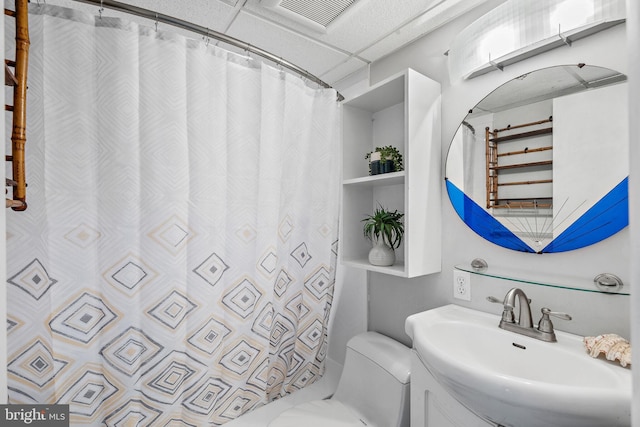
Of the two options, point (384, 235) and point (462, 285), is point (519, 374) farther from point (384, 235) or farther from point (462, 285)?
point (384, 235)

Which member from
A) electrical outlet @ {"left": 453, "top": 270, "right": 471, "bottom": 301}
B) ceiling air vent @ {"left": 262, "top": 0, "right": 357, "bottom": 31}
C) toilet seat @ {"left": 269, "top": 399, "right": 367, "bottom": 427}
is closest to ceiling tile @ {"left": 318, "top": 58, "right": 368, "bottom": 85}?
ceiling air vent @ {"left": 262, "top": 0, "right": 357, "bottom": 31}

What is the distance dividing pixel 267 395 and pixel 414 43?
77.7 inches

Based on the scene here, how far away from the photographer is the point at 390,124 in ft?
5.46

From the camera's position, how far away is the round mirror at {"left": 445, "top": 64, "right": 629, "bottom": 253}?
0.94 m

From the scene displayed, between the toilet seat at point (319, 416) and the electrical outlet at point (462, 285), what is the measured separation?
29.2 inches

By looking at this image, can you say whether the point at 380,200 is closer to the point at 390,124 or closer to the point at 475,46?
the point at 390,124

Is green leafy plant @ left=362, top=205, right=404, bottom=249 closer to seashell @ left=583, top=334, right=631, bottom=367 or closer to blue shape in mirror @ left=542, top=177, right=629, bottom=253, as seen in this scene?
blue shape in mirror @ left=542, top=177, right=629, bottom=253

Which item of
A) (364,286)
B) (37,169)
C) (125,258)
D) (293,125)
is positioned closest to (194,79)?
(293,125)

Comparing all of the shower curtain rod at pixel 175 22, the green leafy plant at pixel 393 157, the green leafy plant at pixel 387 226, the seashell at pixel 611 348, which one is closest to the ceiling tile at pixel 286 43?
the shower curtain rod at pixel 175 22

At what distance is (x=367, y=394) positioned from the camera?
4.79 ft

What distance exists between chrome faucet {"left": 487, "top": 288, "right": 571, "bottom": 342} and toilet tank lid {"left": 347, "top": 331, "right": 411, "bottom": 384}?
48cm

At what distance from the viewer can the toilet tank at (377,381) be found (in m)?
1.30

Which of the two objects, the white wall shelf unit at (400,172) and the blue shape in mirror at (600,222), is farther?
the white wall shelf unit at (400,172)

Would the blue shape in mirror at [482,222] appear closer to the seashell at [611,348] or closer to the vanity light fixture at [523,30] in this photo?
the seashell at [611,348]
